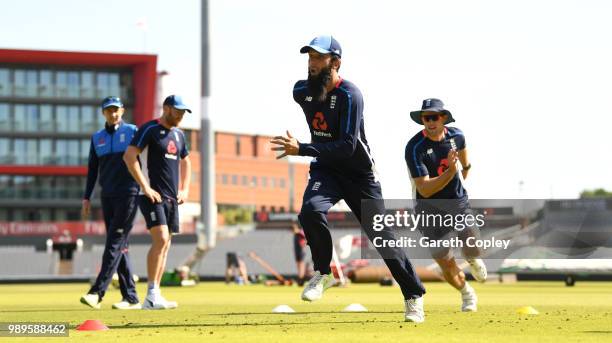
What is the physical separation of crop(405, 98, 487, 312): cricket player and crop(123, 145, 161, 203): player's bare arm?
280 cm

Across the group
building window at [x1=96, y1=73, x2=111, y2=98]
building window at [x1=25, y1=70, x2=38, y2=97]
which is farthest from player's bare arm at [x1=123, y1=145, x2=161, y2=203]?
building window at [x1=25, y1=70, x2=38, y2=97]

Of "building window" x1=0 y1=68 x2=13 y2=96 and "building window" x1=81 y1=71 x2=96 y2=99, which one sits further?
"building window" x1=81 y1=71 x2=96 y2=99

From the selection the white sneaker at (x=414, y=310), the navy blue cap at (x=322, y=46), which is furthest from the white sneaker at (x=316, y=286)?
the navy blue cap at (x=322, y=46)

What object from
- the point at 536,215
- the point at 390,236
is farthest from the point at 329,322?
the point at 536,215

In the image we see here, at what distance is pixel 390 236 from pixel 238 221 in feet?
375

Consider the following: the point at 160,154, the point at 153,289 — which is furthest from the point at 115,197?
the point at 153,289

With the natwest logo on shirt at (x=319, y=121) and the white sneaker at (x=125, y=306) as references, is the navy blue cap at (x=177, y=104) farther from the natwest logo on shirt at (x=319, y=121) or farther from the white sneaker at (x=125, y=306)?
the natwest logo on shirt at (x=319, y=121)

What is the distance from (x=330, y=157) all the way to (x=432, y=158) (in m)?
2.39

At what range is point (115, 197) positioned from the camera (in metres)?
12.3

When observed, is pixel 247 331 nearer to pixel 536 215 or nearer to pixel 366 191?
pixel 366 191

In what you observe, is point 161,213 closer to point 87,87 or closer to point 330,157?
point 330,157

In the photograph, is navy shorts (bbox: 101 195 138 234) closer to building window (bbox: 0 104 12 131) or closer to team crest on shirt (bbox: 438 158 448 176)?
team crest on shirt (bbox: 438 158 448 176)

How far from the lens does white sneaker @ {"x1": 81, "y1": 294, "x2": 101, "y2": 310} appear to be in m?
11.9

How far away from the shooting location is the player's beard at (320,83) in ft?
27.5
